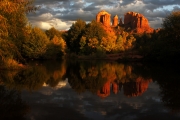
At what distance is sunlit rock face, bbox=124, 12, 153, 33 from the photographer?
179m

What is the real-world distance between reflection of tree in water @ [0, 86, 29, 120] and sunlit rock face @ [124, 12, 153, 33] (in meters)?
164

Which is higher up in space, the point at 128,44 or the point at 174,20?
the point at 174,20

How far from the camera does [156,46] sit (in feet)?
163

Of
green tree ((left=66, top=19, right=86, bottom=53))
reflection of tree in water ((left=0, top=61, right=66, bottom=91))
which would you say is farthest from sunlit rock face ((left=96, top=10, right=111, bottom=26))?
reflection of tree in water ((left=0, top=61, right=66, bottom=91))

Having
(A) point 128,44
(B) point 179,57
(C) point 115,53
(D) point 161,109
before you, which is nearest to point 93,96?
(D) point 161,109

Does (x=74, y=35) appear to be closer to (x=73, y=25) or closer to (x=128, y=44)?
(x=73, y=25)

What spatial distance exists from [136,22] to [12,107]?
179867 mm

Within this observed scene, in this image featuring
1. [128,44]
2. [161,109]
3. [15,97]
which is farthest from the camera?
[128,44]

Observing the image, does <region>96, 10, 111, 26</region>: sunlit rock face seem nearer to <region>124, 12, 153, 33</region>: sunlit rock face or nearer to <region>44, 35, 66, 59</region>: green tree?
<region>124, 12, 153, 33</region>: sunlit rock face

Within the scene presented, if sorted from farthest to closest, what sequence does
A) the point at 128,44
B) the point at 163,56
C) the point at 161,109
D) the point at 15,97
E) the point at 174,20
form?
the point at 128,44
the point at 163,56
the point at 174,20
the point at 15,97
the point at 161,109

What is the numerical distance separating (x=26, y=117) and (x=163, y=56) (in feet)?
139

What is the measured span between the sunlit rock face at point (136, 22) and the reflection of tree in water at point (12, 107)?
164 metres

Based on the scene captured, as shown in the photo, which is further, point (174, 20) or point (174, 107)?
point (174, 20)

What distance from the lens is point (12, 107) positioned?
1011 cm
